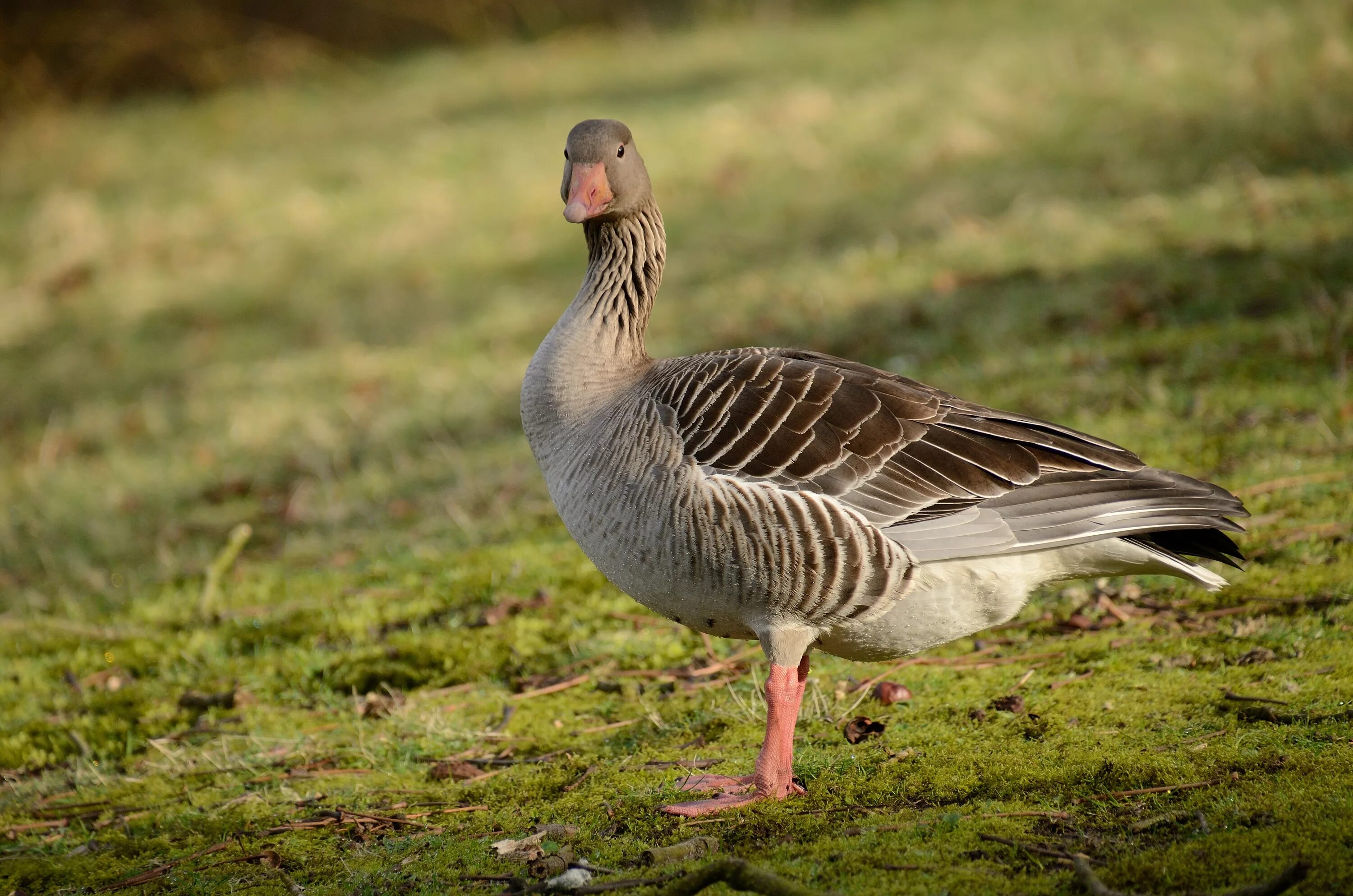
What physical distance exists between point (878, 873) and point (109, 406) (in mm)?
10523

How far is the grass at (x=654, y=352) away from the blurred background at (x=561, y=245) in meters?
Result: 0.06

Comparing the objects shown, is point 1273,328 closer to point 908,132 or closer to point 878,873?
point 878,873

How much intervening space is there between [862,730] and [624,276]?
204 cm

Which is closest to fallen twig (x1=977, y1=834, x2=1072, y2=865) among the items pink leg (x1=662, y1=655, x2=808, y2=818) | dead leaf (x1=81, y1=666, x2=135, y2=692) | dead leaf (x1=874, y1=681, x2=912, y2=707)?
Result: pink leg (x1=662, y1=655, x2=808, y2=818)

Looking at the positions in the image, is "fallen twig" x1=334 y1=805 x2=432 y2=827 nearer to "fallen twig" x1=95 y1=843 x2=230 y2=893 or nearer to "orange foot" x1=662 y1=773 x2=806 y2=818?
"fallen twig" x1=95 y1=843 x2=230 y2=893

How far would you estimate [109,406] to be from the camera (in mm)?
11727

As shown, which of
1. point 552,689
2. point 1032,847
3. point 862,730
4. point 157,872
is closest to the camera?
point 1032,847

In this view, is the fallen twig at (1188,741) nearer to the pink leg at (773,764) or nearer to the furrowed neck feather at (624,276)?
the pink leg at (773,764)

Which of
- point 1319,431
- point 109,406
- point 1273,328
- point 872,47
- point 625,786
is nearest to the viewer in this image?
point 625,786

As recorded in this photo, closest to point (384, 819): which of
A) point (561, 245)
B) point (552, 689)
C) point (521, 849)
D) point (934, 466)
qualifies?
point (521, 849)

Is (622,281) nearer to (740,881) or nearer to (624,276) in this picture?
(624,276)

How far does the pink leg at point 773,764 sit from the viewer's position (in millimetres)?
3875

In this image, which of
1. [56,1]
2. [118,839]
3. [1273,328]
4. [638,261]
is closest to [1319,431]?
[1273,328]

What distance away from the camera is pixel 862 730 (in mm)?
4414
